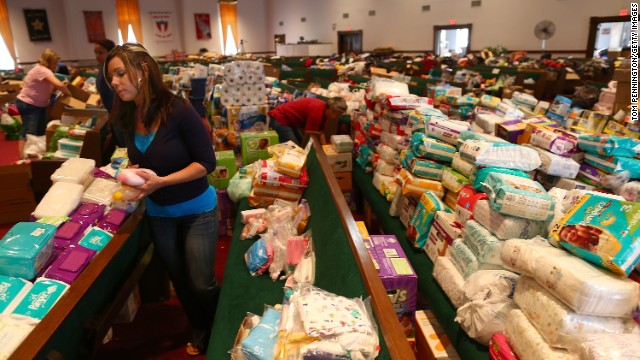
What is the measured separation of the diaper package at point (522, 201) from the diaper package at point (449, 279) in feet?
1.34

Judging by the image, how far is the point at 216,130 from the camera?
5.07 metres

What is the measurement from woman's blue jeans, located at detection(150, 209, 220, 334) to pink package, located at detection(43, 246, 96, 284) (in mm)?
387

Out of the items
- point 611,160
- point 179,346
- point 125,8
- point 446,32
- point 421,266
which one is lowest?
point 179,346

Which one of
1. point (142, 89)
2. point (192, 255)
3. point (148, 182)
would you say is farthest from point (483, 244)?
point (142, 89)

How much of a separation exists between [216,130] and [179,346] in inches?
118

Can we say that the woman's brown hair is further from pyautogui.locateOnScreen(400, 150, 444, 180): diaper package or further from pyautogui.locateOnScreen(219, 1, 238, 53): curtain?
pyautogui.locateOnScreen(219, 1, 238, 53): curtain

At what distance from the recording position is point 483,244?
1981 mm

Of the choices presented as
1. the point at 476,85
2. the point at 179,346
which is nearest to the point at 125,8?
the point at 476,85

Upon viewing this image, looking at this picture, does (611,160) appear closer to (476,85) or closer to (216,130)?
(216,130)

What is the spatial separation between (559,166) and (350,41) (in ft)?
64.6

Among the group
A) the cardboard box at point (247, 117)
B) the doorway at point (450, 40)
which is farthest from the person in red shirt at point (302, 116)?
the doorway at point (450, 40)

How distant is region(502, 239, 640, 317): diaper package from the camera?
1.34m

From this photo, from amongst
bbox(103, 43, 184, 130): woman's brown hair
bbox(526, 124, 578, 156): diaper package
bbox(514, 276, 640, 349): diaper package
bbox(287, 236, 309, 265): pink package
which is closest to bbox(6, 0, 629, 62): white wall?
bbox(526, 124, 578, 156): diaper package

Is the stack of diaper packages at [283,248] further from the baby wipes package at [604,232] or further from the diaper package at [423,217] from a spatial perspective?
the baby wipes package at [604,232]
